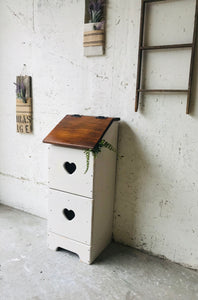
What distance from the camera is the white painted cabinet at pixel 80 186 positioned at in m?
1.73

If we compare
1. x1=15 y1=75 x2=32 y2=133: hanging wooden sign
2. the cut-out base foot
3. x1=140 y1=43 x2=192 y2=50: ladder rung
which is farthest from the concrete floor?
x1=140 y1=43 x2=192 y2=50: ladder rung

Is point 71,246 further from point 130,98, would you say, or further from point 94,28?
point 94,28

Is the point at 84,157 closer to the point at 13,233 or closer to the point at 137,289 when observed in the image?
the point at 137,289

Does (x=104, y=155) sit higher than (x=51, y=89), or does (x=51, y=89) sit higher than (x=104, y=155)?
(x=51, y=89)

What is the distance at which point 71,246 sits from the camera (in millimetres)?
1888

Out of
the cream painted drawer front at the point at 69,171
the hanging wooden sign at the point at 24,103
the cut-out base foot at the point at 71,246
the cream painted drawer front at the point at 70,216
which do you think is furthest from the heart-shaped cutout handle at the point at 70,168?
the hanging wooden sign at the point at 24,103

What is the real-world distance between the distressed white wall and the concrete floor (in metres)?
0.17

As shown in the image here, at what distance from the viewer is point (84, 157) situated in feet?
5.58

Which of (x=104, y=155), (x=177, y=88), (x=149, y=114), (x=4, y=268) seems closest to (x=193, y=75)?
(x=177, y=88)

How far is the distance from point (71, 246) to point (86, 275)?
26cm

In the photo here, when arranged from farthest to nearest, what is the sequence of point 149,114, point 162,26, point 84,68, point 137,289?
point 84,68 < point 149,114 < point 162,26 < point 137,289

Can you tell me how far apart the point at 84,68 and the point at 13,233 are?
161 centimetres

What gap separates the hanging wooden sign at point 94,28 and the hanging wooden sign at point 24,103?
74 centimetres

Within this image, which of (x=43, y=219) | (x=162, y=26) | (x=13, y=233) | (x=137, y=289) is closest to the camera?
(x=137, y=289)
